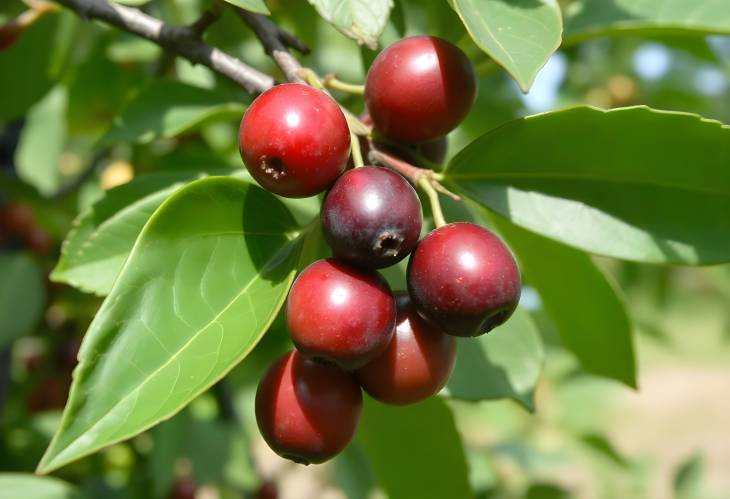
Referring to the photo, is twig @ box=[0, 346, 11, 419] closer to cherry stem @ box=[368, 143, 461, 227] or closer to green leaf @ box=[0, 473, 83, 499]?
green leaf @ box=[0, 473, 83, 499]

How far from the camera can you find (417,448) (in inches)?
50.4

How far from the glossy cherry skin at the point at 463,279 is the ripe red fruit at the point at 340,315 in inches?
1.7

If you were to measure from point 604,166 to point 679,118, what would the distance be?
0.10m

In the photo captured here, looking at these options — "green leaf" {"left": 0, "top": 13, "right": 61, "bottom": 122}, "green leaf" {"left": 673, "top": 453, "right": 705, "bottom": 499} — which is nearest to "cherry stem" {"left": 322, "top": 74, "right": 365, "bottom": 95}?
"green leaf" {"left": 0, "top": 13, "right": 61, "bottom": 122}

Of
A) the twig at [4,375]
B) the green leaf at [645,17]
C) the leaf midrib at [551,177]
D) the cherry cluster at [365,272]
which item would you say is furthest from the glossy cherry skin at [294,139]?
the twig at [4,375]

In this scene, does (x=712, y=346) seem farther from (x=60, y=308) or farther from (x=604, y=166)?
(x=604, y=166)

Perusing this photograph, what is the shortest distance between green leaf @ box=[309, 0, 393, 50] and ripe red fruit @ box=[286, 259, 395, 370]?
0.23 metres

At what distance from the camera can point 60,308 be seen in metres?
2.59

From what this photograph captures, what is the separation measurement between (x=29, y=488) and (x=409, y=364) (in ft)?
3.79

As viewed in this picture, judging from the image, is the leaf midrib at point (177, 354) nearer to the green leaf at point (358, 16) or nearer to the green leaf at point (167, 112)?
the green leaf at point (358, 16)

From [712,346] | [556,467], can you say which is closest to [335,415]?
[556,467]

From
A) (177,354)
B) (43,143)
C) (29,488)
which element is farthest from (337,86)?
(43,143)

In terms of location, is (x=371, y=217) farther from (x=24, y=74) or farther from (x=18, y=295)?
(x=18, y=295)

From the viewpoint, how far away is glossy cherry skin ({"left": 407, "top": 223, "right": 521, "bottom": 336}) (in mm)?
867
